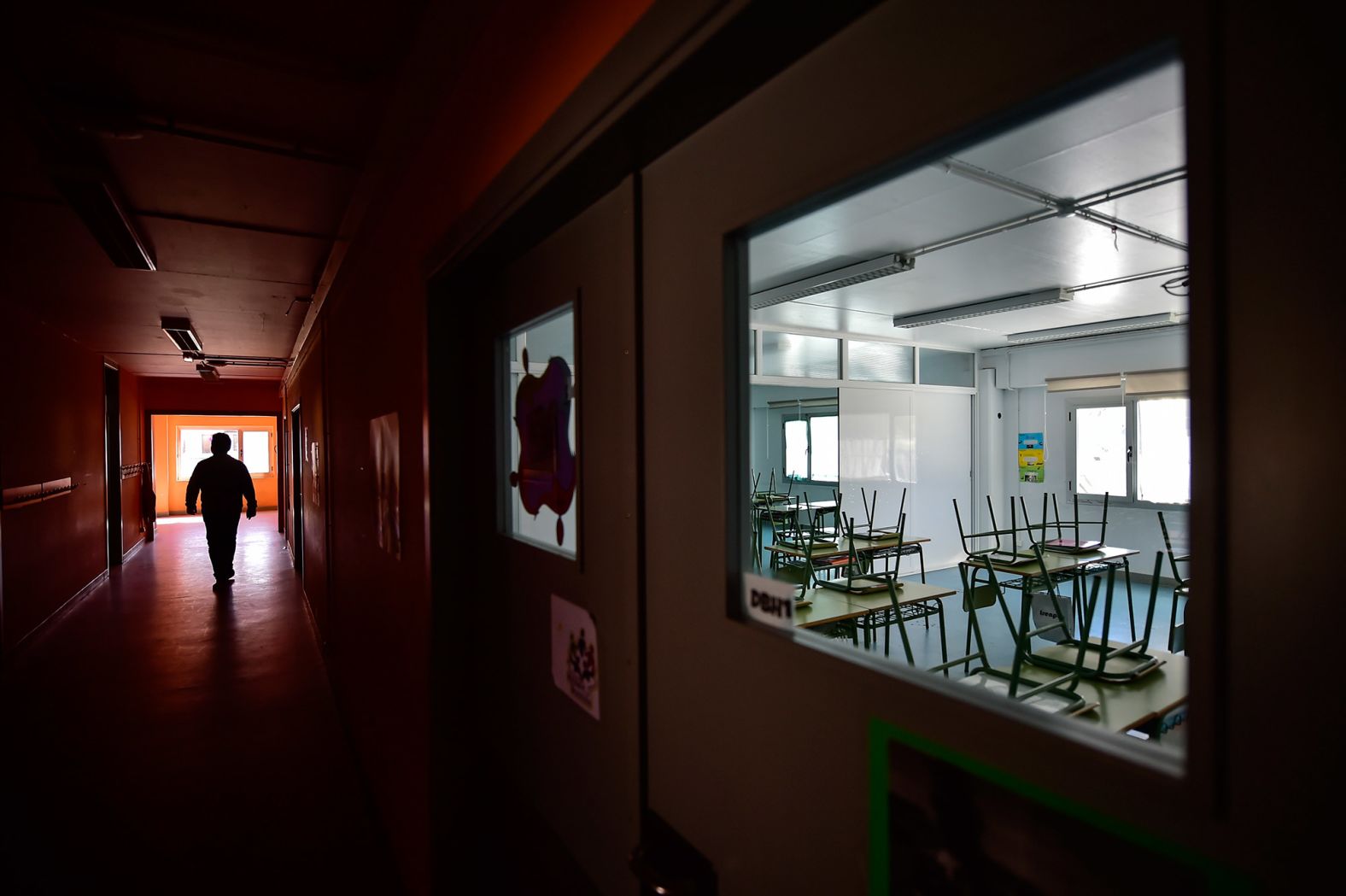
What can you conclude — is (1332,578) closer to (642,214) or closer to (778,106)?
(778,106)

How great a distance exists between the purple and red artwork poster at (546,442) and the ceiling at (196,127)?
1.02 meters

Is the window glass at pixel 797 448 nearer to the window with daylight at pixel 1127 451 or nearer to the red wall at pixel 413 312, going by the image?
the window with daylight at pixel 1127 451

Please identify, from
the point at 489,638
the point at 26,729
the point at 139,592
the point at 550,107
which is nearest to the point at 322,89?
the point at 550,107

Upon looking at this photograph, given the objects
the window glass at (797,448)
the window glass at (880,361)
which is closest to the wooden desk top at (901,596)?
the window glass at (880,361)

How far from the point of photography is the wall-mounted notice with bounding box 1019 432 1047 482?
26.9 feet

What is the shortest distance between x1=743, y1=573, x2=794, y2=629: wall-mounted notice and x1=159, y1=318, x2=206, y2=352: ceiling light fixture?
21.8ft

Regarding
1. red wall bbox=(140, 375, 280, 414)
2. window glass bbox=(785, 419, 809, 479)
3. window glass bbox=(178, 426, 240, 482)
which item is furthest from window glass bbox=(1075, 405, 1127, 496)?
window glass bbox=(178, 426, 240, 482)

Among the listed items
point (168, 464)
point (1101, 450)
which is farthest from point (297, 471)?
point (168, 464)

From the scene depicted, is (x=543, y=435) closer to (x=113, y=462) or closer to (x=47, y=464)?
(x=47, y=464)

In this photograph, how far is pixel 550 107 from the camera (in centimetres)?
114

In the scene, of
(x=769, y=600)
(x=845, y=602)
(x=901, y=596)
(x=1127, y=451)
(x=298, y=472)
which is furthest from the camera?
(x=298, y=472)

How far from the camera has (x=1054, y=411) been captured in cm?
805

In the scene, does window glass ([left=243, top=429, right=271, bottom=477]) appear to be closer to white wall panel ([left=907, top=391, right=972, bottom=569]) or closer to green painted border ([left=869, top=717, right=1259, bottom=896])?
white wall panel ([left=907, top=391, right=972, bottom=569])

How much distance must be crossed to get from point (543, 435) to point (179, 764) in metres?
3.24
